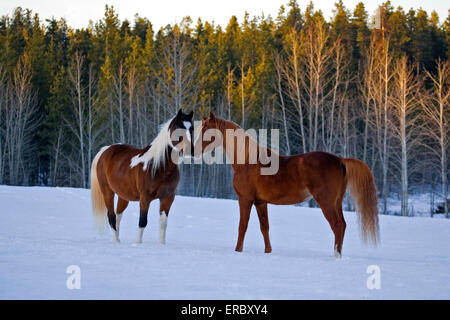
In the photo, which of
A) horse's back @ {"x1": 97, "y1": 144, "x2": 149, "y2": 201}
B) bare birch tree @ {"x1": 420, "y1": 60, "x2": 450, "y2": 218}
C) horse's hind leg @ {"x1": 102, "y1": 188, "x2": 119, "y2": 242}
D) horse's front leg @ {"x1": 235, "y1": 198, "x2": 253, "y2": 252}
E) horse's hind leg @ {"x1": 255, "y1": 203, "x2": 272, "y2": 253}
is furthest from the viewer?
bare birch tree @ {"x1": 420, "y1": 60, "x2": 450, "y2": 218}

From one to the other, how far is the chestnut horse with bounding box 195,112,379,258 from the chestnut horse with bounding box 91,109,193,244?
998 mm

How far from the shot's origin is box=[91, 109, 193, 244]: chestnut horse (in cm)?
598

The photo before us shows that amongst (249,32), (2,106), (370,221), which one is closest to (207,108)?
(249,32)

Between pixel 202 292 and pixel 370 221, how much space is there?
2.97m

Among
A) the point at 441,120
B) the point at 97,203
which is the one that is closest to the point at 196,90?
the point at 441,120

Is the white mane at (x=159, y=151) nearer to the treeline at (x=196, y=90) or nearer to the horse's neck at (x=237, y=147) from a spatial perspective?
the horse's neck at (x=237, y=147)

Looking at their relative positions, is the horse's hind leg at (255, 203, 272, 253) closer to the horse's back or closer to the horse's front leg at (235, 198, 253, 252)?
the horse's front leg at (235, 198, 253, 252)

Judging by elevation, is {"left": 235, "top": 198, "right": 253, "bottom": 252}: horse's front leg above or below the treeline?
below

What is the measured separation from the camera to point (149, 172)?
6.07m

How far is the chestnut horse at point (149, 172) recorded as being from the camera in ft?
19.6

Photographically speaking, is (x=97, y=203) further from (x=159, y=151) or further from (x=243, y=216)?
(x=243, y=216)

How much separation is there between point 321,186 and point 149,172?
2.32 m

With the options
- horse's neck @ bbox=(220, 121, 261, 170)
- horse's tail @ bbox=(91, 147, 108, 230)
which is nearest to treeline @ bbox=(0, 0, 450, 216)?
horse's tail @ bbox=(91, 147, 108, 230)

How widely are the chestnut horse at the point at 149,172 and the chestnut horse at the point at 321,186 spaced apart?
1.00 meters
